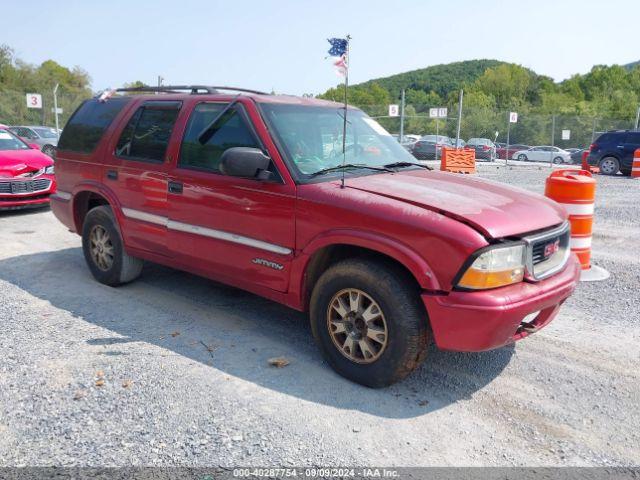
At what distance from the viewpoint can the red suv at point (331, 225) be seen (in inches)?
131

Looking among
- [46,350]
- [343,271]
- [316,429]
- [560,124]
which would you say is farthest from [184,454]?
[560,124]

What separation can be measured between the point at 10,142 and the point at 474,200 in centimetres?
996

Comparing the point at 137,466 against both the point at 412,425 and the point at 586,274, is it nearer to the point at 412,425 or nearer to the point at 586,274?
the point at 412,425

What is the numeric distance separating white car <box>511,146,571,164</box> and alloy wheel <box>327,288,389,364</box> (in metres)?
34.7

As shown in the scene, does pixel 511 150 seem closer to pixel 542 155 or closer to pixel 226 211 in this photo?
pixel 542 155

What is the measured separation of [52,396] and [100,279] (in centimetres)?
245

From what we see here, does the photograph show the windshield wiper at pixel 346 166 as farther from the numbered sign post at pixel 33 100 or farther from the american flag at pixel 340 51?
the numbered sign post at pixel 33 100

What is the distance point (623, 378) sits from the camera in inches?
154

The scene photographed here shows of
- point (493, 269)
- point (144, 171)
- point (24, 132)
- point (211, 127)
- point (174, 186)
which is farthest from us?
point (24, 132)

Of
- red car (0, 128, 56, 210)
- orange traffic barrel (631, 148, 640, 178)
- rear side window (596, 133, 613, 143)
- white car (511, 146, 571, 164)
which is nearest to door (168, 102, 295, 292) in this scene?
red car (0, 128, 56, 210)

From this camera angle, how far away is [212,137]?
4.64 m

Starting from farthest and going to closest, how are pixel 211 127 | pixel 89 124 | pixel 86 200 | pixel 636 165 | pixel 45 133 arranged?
pixel 45 133
pixel 636 165
pixel 86 200
pixel 89 124
pixel 211 127

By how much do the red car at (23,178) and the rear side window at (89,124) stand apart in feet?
11.5

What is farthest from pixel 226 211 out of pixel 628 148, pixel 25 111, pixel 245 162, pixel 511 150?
pixel 25 111
